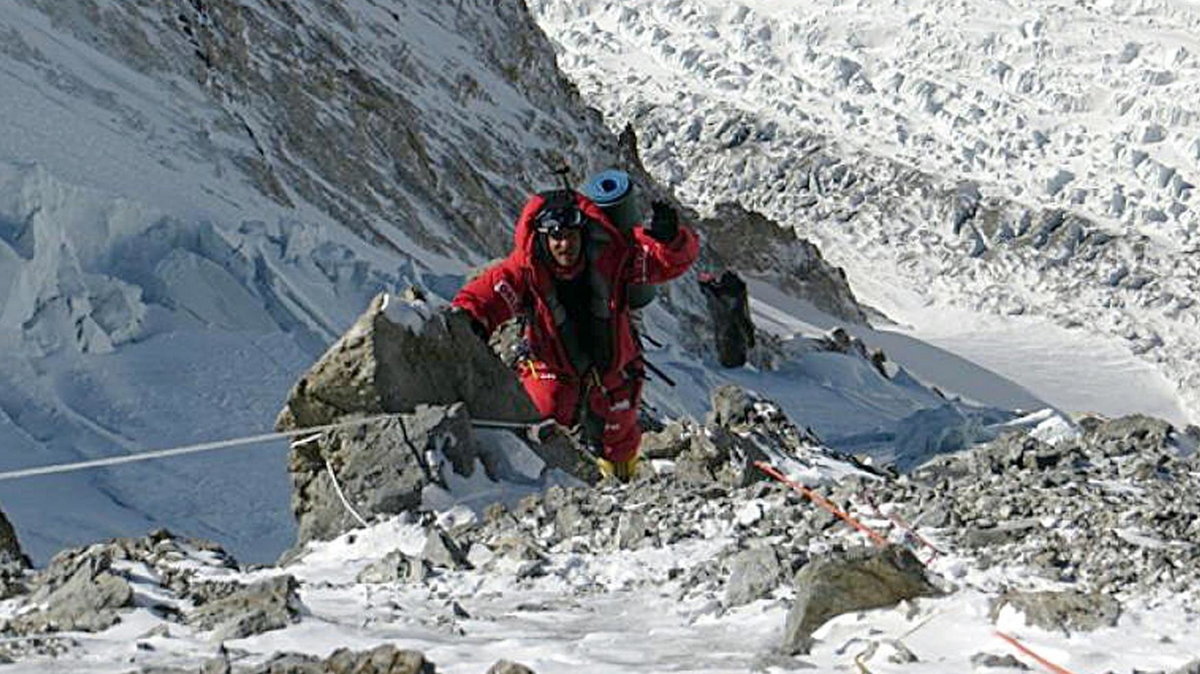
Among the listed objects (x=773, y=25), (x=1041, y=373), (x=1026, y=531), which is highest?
(x=773, y=25)

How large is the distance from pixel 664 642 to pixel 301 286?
897cm

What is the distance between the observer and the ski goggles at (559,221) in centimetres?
718

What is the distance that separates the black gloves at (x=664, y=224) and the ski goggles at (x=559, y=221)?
40 centimetres

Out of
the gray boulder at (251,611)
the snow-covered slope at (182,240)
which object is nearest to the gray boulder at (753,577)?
the gray boulder at (251,611)

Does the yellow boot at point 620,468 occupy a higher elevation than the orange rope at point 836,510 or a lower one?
lower

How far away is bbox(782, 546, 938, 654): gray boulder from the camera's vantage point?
370cm

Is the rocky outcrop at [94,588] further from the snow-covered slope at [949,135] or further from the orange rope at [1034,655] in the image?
the snow-covered slope at [949,135]

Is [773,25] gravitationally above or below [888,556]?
above

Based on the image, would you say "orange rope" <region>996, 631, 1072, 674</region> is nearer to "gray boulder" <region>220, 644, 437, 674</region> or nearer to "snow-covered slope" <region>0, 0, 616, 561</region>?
"gray boulder" <region>220, 644, 437, 674</region>

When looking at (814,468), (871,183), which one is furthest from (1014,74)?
(814,468)

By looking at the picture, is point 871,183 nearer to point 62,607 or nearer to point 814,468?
point 814,468

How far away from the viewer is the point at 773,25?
5078 cm

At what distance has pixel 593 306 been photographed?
299 inches

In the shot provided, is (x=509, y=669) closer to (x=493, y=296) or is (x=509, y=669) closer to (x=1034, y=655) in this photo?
(x=1034, y=655)
